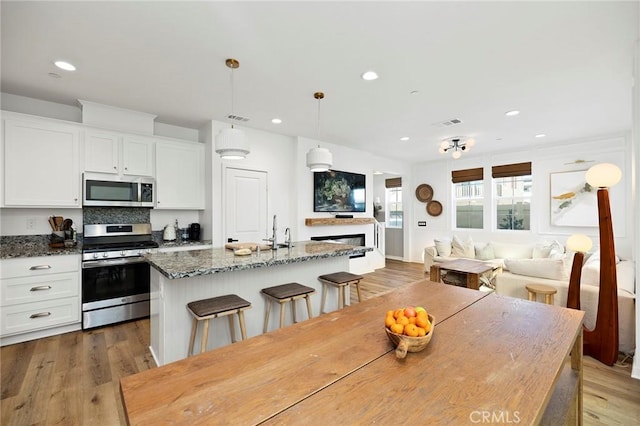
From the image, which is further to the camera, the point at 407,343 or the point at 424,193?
the point at 424,193

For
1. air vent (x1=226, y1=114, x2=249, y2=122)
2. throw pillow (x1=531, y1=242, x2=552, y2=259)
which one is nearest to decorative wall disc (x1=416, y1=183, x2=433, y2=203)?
throw pillow (x1=531, y1=242, x2=552, y2=259)

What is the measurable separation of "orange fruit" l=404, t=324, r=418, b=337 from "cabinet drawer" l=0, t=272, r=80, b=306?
3643 millimetres

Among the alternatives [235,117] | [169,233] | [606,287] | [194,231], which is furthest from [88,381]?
[606,287]

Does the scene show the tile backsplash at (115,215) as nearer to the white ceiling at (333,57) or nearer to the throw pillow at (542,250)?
the white ceiling at (333,57)

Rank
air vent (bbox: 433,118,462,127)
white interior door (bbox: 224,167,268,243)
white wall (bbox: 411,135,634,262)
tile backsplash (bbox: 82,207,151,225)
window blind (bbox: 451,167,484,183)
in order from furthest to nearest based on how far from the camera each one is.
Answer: window blind (bbox: 451,167,484,183)
white wall (bbox: 411,135,634,262)
white interior door (bbox: 224,167,268,243)
air vent (bbox: 433,118,462,127)
tile backsplash (bbox: 82,207,151,225)

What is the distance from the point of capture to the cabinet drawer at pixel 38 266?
2.80 meters

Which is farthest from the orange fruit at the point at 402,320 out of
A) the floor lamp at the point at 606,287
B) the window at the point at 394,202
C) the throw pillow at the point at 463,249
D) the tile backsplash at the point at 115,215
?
the window at the point at 394,202

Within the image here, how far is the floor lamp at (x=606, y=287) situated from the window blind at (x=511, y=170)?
3660 millimetres

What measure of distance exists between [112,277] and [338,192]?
3820 millimetres

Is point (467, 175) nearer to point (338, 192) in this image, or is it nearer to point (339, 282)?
point (338, 192)

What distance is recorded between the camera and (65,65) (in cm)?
260

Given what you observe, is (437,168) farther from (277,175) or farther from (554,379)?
(554,379)

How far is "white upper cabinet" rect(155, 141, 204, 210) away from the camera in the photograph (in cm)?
394

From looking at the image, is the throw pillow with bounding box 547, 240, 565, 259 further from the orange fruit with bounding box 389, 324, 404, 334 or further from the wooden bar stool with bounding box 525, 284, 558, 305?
the orange fruit with bounding box 389, 324, 404, 334
